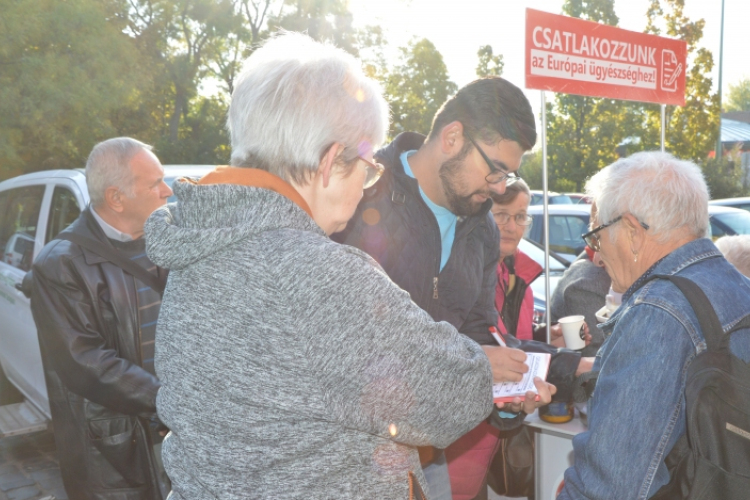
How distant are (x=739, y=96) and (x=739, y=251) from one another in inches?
2962

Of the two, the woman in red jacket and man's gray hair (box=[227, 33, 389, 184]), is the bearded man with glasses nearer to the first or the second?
the woman in red jacket

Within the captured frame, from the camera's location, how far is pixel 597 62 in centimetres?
465

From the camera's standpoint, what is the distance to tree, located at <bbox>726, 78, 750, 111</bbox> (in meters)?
66.8

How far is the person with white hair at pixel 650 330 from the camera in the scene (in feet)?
5.63

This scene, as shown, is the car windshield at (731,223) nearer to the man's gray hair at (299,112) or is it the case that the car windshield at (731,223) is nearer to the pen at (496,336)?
the pen at (496,336)

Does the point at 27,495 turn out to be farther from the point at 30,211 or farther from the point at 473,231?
the point at 473,231

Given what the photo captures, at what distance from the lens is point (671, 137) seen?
20.4 m

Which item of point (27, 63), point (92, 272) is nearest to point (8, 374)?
point (92, 272)

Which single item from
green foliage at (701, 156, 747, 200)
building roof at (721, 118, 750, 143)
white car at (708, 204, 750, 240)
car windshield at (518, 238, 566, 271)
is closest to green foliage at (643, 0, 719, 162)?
green foliage at (701, 156, 747, 200)

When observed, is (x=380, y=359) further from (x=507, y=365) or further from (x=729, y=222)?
(x=729, y=222)

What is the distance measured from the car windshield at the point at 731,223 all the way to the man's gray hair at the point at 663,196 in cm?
830

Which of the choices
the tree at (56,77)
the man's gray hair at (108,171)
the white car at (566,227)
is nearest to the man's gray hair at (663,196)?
the man's gray hair at (108,171)

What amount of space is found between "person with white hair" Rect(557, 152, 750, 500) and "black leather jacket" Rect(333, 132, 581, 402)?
613 millimetres

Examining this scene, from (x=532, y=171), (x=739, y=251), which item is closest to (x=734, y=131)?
(x=532, y=171)
